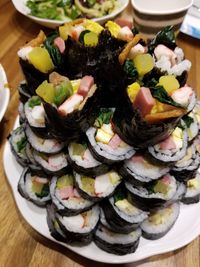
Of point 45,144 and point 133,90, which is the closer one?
point 133,90

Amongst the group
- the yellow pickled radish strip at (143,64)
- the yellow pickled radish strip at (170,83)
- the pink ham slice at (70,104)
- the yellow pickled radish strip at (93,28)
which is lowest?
the yellow pickled radish strip at (170,83)

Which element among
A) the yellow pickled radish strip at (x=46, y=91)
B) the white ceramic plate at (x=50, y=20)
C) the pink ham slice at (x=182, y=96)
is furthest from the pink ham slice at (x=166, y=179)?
the white ceramic plate at (x=50, y=20)

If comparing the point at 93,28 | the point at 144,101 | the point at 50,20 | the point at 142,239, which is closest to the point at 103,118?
the point at 144,101

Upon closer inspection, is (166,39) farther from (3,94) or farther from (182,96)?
(3,94)

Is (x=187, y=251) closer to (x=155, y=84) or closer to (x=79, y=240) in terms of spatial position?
(x=79, y=240)

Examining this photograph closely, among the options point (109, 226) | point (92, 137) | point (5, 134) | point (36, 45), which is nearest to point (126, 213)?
point (109, 226)

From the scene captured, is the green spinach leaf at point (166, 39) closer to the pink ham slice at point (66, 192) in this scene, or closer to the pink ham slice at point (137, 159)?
the pink ham slice at point (137, 159)

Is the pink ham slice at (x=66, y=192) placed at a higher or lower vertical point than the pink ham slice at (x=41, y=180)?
higher
